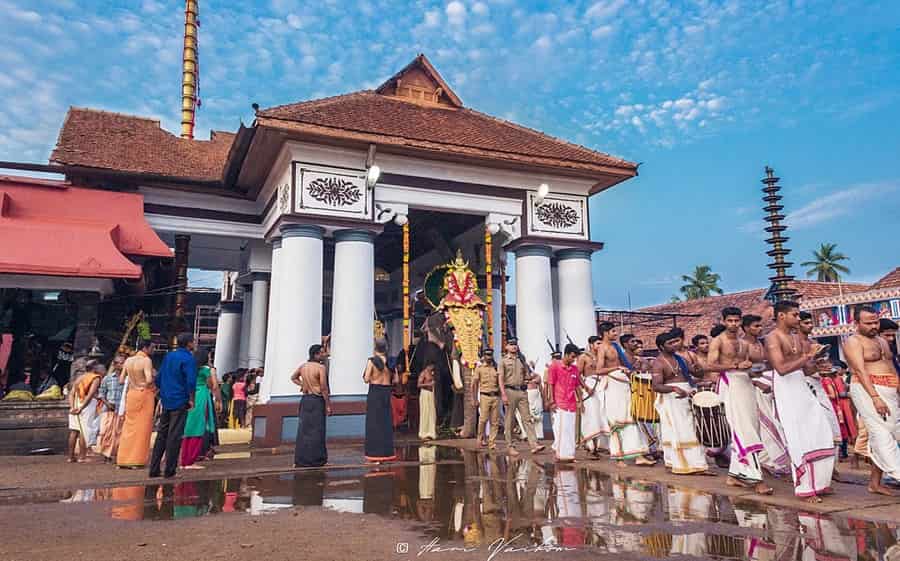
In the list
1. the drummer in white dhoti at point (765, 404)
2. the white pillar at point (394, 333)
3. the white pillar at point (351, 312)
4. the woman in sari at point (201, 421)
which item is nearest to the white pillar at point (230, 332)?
the white pillar at point (394, 333)

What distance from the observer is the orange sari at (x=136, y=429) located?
797 centimetres

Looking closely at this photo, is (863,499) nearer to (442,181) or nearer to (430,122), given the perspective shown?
(442,181)

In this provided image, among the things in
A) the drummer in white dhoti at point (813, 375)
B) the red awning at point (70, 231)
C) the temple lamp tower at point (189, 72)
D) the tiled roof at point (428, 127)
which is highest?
the temple lamp tower at point (189, 72)

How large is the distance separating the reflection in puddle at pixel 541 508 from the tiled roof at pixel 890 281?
75.1 feet

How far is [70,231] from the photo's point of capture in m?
11.4

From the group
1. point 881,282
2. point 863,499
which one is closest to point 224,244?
point 863,499

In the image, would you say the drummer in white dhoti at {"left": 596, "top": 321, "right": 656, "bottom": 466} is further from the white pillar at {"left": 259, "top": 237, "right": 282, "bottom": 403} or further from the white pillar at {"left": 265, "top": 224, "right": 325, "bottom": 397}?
the white pillar at {"left": 259, "top": 237, "right": 282, "bottom": 403}

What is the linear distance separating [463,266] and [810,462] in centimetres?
892

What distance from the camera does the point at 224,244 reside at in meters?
15.6

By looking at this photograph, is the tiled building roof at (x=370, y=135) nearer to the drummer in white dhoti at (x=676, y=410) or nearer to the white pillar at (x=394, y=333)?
the drummer in white dhoti at (x=676, y=410)

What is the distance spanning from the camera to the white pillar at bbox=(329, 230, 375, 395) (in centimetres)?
1102

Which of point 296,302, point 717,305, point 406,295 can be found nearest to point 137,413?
point 296,302

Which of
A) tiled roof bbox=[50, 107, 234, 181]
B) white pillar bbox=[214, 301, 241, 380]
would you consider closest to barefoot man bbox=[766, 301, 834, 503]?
tiled roof bbox=[50, 107, 234, 181]

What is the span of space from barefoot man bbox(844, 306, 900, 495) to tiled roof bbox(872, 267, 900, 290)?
72.3ft
